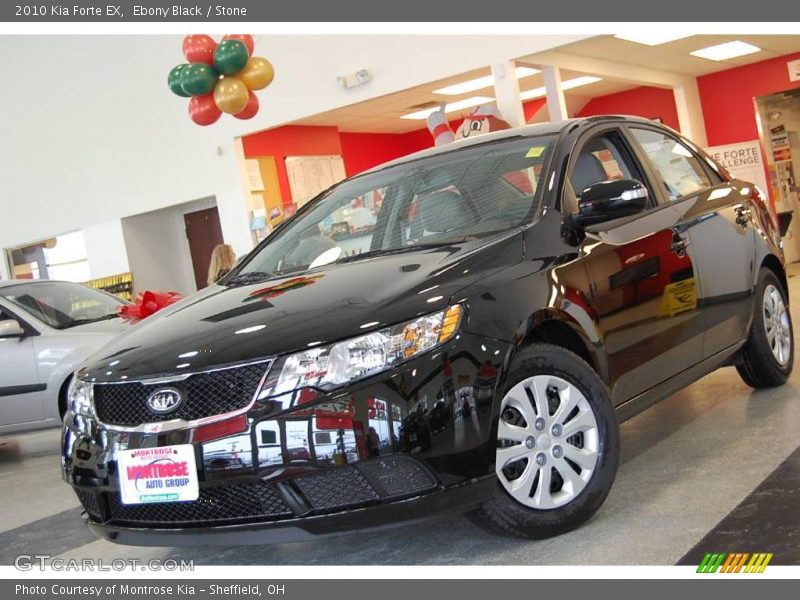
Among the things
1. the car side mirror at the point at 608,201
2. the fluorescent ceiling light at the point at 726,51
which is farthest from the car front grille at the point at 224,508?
the fluorescent ceiling light at the point at 726,51

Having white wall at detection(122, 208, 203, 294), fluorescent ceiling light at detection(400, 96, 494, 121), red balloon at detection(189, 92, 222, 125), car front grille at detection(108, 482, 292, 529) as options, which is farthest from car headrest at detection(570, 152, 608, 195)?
white wall at detection(122, 208, 203, 294)

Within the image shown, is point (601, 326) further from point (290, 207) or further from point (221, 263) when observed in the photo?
point (290, 207)

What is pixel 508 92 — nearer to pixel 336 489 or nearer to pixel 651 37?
pixel 651 37

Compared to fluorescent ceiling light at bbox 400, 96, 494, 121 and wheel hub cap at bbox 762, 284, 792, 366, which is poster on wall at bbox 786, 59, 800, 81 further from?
wheel hub cap at bbox 762, 284, 792, 366

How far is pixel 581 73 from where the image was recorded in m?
11.5

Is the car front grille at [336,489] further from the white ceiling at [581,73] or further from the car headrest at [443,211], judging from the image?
the white ceiling at [581,73]

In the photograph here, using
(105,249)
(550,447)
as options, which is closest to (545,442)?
(550,447)

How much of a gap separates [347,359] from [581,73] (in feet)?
32.2

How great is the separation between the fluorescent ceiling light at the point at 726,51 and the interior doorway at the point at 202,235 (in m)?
7.62

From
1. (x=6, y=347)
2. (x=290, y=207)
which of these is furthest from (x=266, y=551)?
(x=290, y=207)

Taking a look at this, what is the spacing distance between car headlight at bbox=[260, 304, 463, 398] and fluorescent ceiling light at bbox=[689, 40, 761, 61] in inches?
451

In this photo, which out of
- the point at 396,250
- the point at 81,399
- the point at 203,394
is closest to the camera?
the point at 203,394

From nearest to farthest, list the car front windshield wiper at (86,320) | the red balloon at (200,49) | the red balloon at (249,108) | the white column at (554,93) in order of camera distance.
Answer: the car front windshield wiper at (86,320) → the red balloon at (200,49) → the red balloon at (249,108) → the white column at (554,93)

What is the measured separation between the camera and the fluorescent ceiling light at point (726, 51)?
12773 millimetres
